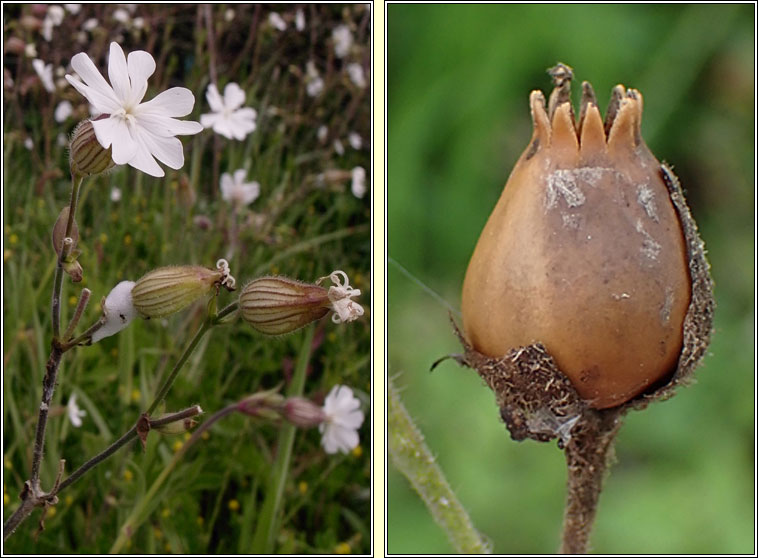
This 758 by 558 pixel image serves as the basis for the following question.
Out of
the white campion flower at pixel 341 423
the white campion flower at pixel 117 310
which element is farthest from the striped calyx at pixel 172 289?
the white campion flower at pixel 341 423

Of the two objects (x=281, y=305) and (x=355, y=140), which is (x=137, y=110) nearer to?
(x=281, y=305)

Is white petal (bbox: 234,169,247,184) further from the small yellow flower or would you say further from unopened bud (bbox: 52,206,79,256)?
unopened bud (bbox: 52,206,79,256)

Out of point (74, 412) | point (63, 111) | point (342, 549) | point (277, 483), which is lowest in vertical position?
point (342, 549)

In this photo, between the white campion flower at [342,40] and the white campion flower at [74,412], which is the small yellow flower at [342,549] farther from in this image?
the white campion flower at [342,40]

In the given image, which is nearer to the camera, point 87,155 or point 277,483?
point 87,155

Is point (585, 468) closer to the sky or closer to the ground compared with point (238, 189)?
closer to the ground

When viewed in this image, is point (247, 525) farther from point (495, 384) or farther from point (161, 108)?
point (161, 108)

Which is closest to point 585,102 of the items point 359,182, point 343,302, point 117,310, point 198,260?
point 343,302

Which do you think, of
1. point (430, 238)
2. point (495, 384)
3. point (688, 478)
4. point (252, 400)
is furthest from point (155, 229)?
point (688, 478)
